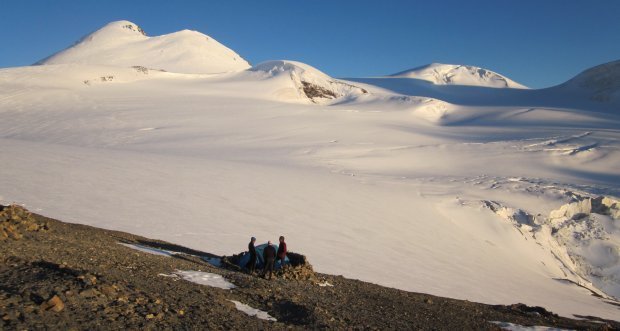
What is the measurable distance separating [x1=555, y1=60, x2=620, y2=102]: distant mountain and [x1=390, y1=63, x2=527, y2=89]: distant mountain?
21403 millimetres

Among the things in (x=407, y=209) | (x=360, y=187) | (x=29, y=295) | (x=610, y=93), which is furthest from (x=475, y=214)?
(x=610, y=93)

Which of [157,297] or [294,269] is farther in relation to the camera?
[294,269]

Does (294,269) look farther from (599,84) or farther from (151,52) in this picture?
(151,52)

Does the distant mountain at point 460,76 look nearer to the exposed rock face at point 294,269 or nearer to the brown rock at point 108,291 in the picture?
the exposed rock face at point 294,269

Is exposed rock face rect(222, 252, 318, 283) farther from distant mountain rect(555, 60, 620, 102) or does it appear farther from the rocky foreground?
distant mountain rect(555, 60, 620, 102)

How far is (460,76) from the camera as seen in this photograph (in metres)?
90.6

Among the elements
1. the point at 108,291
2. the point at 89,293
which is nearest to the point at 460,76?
the point at 108,291

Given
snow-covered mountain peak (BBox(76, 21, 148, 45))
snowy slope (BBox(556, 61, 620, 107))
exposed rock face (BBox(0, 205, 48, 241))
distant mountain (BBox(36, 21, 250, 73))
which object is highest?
snow-covered mountain peak (BBox(76, 21, 148, 45))

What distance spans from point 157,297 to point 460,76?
300 ft

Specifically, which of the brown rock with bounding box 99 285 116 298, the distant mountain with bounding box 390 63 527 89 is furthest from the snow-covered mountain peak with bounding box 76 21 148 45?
the brown rock with bounding box 99 285 116 298

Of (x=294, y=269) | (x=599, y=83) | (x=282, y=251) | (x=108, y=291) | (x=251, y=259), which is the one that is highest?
(x=599, y=83)

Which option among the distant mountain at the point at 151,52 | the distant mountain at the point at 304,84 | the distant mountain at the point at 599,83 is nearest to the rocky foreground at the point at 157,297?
the distant mountain at the point at 304,84

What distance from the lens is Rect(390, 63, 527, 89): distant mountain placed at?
87062 millimetres

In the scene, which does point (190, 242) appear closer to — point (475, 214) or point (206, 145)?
point (475, 214)
